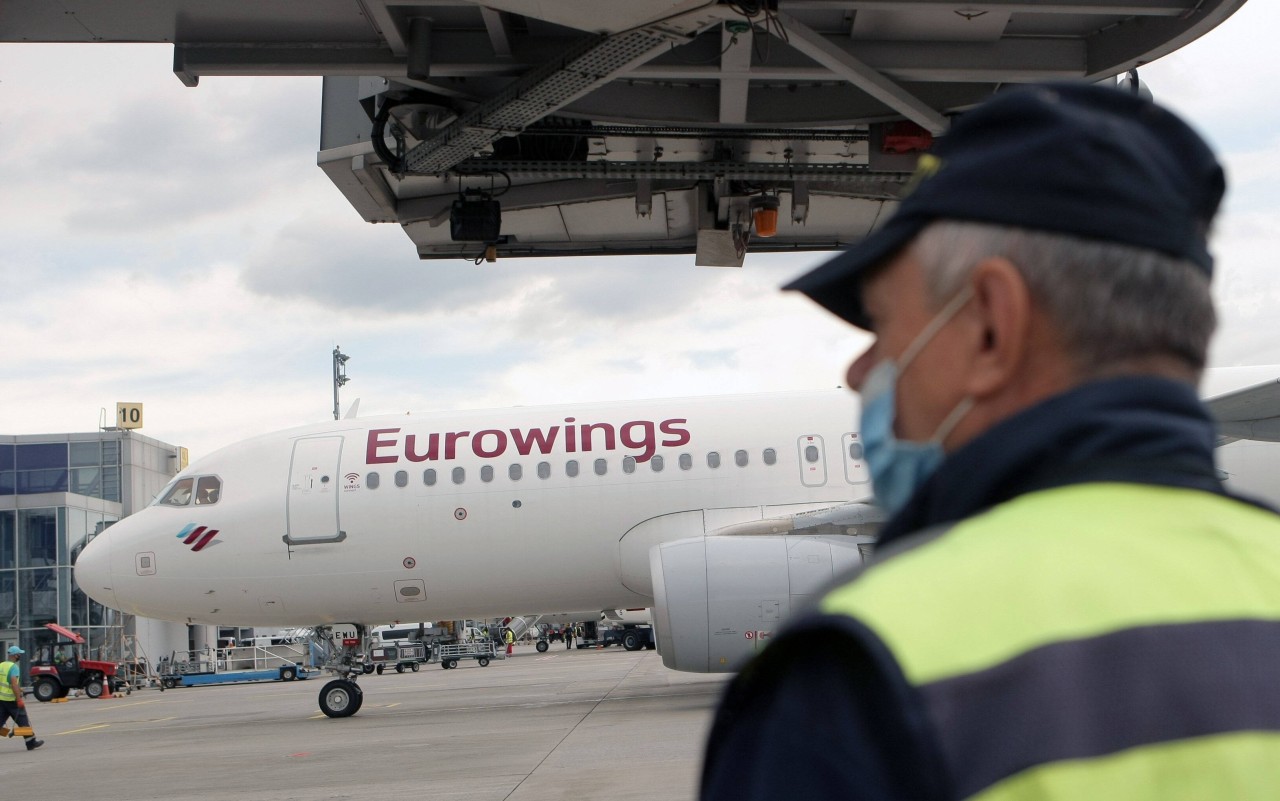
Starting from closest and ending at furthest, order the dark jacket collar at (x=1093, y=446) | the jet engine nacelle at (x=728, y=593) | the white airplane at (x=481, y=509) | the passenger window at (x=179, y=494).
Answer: the dark jacket collar at (x=1093, y=446) < the jet engine nacelle at (x=728, y=593) < the white airplane at (x=481, y=509) < the passenger window at (x=179, y=494)

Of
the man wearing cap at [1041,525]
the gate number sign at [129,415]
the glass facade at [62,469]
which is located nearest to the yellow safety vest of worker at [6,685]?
the man wearing cap at [1041,525]

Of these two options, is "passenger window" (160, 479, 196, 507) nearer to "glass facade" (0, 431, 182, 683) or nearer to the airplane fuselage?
the airplane fuselage

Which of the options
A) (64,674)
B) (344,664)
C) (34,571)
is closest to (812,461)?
(344,664)

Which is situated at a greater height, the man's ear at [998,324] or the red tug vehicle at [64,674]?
the man's ear at [998,324]

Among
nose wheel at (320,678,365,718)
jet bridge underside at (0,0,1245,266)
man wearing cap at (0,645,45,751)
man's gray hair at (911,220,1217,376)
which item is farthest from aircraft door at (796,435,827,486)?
man's gray hair at (911,220,1217,376)

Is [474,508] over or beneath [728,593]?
over

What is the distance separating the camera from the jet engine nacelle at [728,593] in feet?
38.4

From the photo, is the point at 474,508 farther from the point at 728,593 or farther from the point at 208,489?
the point at 728,593

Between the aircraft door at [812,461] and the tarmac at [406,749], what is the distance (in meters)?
2.97

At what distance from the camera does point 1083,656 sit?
84 centimetres

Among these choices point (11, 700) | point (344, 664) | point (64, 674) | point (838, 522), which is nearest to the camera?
point (838, 522)

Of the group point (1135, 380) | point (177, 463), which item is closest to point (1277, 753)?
point (1135, 380)

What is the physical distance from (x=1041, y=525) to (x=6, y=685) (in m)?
16.5

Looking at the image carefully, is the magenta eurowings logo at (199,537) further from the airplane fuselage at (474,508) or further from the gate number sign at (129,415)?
the gate number sign at (129,415)
